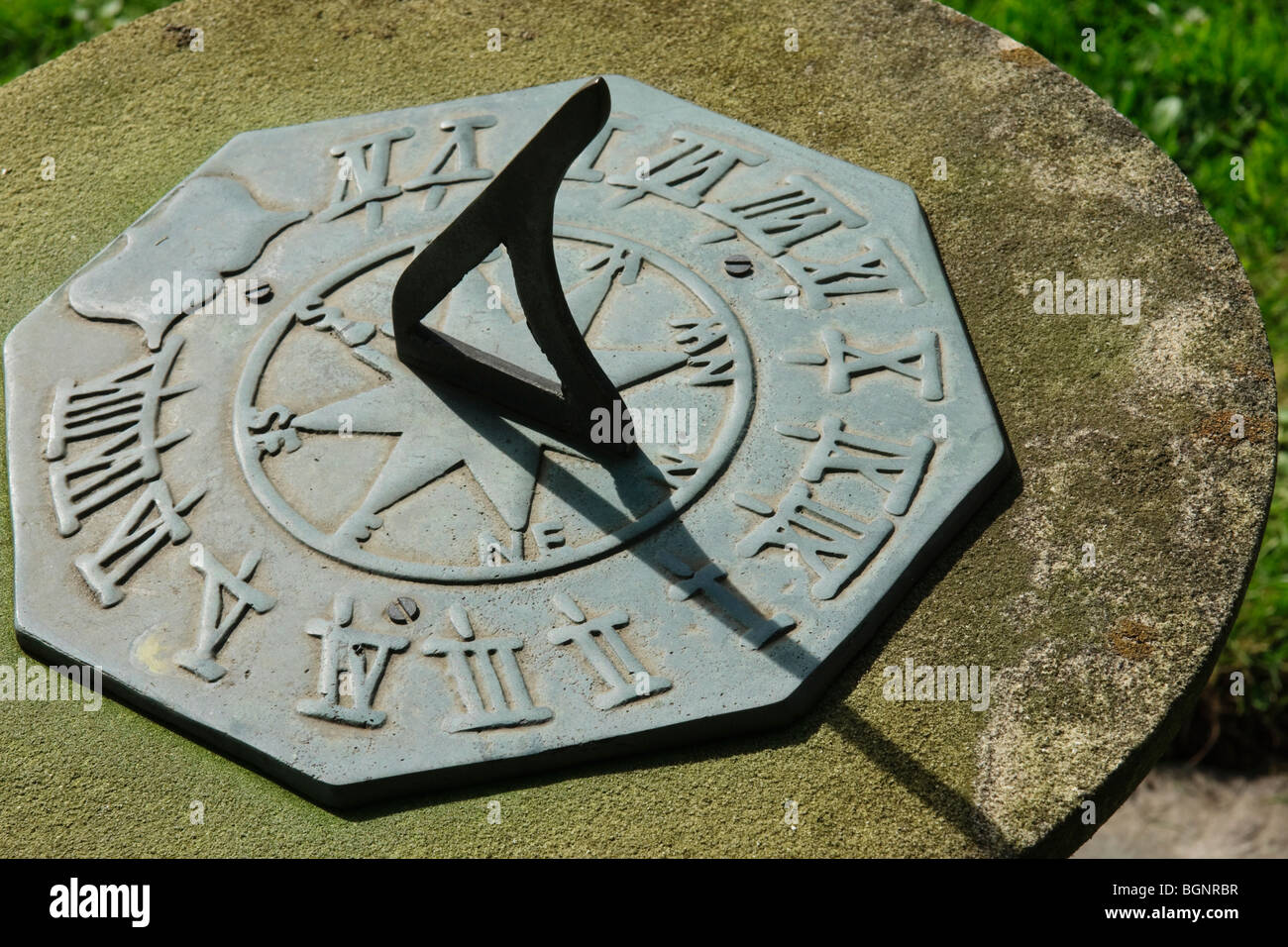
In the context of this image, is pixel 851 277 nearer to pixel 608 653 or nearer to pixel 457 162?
pixel 457 162

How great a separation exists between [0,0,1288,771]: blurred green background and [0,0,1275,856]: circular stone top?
1662 mm

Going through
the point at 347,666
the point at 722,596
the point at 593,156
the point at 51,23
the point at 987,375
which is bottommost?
the point at 347,666

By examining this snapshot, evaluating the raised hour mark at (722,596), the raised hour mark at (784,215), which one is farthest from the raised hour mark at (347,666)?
the raised hour mark at (784,215)

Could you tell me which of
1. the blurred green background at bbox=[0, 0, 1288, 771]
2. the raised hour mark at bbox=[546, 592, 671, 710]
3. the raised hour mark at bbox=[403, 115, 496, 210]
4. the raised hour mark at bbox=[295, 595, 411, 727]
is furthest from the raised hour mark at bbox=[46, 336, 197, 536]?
the blurred green background at bbox=[0, 0, 1288, 771]

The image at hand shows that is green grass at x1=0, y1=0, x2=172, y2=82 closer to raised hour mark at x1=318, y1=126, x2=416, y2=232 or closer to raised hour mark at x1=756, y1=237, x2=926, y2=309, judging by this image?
raised hour mark at x1=318, y1=126, x2=416, y2=232

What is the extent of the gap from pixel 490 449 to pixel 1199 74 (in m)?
4.28

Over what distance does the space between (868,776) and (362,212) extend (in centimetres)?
222

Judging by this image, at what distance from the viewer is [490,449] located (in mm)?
3488

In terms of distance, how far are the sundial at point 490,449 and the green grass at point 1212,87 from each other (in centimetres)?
247

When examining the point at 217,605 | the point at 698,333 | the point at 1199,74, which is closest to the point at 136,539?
the point at 217,605

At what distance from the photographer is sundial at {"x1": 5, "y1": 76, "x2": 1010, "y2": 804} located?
3039mm

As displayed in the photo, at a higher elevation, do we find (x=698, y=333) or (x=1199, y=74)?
(x=1199, y=74)
